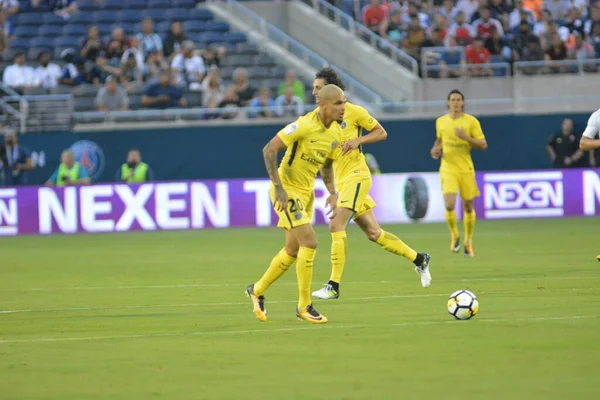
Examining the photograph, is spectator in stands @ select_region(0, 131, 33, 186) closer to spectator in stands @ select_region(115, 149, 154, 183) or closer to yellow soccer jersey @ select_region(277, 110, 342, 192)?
spectator in stands @ select_region(115, 149, 154, 183)

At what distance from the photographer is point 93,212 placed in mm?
26406

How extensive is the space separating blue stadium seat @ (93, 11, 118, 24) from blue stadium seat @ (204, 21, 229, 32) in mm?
2342

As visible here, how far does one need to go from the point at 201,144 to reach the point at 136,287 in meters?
13.8

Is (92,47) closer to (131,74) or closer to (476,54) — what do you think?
(131,74)

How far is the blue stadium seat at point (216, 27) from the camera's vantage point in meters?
31.9

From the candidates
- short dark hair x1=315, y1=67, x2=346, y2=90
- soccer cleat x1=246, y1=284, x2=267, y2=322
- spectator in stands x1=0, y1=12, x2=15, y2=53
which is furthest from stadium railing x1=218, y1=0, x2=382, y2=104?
soccer cleat x1=246, y1=284, x2=267, y2=322

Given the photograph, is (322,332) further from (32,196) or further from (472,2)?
(472,2)

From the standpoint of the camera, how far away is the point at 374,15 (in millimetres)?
31531

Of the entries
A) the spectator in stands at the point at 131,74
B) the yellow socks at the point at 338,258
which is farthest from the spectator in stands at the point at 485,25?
the yellow socks at the point at 338,258

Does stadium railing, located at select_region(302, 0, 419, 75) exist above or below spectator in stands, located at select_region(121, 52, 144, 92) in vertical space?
above

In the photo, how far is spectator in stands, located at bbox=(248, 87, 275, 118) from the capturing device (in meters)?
28.2

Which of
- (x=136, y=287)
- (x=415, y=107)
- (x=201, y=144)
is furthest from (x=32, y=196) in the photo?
(x=136, y=287)

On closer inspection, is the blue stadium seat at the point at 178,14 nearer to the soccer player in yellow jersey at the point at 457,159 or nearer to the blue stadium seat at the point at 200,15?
the blue stadium seat at the point at 200,15

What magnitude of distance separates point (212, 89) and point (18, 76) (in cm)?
452
